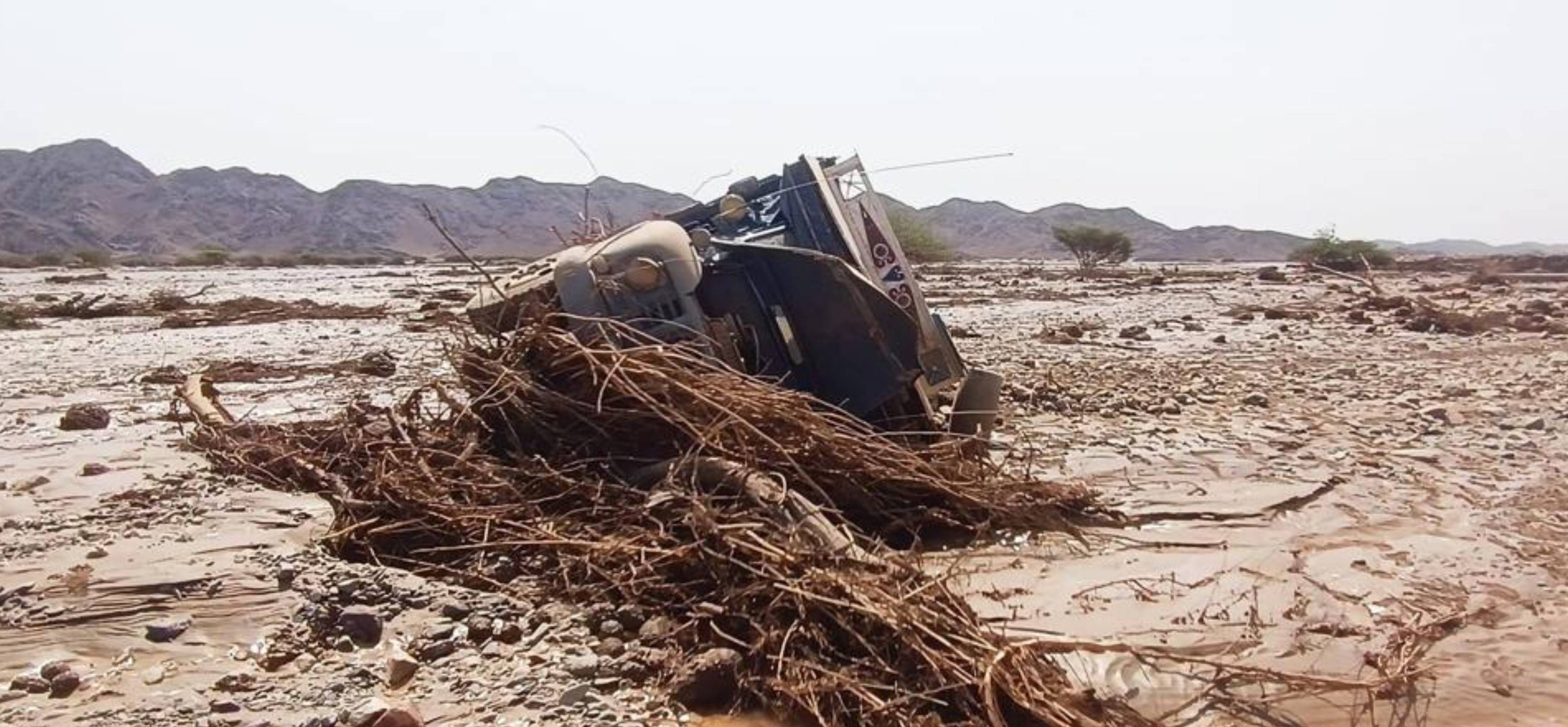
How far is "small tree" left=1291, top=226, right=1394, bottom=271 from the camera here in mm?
39531

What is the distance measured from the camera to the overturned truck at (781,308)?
223 inches

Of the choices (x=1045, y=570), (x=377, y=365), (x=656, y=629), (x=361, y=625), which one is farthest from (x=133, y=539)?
(x=377, y=365)

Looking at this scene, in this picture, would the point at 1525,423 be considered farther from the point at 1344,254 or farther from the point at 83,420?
the point at 1344,254

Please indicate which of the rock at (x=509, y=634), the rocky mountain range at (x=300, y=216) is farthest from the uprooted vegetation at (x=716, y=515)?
the rocky mountain range at (x=300, y=216)

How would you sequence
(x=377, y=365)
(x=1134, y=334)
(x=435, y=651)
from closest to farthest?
(x=435, y=651), (x=377, y=365), (x=1134, y=334)

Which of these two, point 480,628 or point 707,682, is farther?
point 480,628

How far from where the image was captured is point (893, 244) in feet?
23.8

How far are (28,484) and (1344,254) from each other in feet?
151

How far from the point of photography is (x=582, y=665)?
3.64 metres

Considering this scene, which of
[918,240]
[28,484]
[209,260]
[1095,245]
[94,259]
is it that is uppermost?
[918,240]

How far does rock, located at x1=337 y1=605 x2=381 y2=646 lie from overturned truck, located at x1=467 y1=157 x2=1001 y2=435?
1987 millimetres

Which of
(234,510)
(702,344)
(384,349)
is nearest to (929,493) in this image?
(702,344)

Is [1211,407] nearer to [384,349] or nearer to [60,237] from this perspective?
[384,349]

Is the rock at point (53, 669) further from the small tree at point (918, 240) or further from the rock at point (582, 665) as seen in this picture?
the small tree at point (918, 240)
